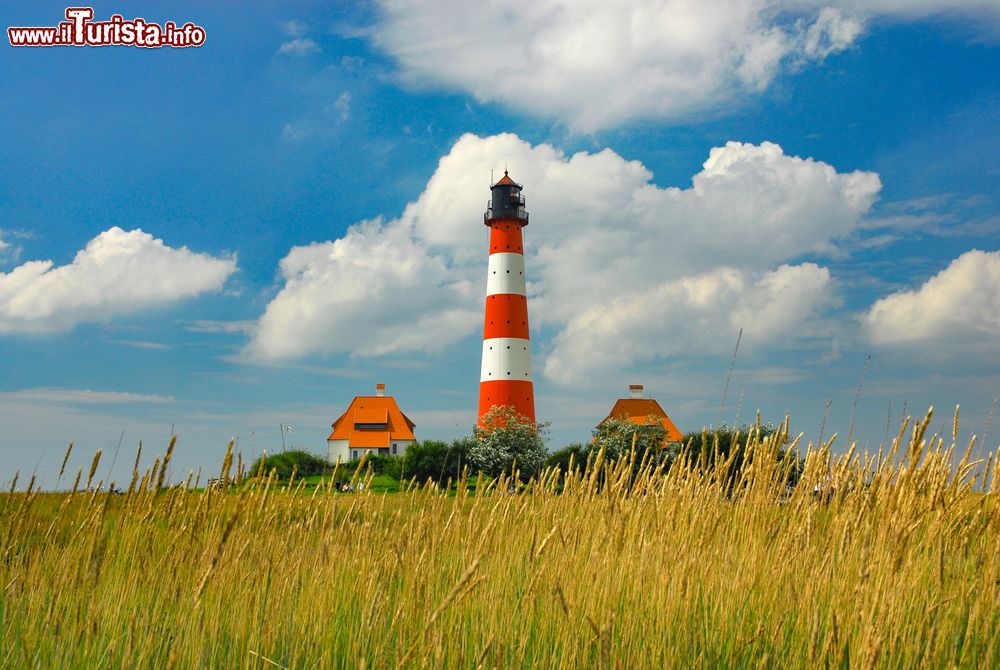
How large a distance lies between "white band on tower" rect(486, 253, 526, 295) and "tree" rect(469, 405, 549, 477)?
5.41 metres

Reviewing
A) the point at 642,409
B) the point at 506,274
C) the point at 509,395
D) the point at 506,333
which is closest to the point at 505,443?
the point at 509,395

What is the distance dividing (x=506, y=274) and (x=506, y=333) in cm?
298

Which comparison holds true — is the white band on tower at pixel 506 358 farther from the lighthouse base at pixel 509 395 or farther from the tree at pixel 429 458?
the tree at pixel 429 458

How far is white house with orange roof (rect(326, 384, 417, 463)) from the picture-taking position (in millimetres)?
45500

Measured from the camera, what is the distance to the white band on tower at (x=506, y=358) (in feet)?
111

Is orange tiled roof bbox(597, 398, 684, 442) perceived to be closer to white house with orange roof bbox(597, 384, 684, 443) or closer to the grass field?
white house with orange roof bbox(597, 384, 684, 443)

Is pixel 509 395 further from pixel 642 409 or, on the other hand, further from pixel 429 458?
pixel 642 409

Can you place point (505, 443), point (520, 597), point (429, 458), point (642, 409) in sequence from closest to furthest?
point (520, 597) → point (429, 458) → point (505, 443) → point (642, 409)

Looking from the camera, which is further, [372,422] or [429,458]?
[372,422]

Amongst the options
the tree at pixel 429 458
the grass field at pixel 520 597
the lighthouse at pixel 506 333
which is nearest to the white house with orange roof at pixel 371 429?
the lighthouse at pixel 506 333

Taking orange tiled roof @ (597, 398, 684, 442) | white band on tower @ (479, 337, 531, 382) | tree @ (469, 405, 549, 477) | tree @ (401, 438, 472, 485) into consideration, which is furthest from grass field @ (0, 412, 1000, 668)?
orange tiled roof @ (597, 398, 684, 442)

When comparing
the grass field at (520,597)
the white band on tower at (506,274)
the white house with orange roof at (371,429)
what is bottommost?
the grass field at (520,597)

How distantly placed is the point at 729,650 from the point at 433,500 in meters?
1.65

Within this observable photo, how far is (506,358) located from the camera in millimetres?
33750
